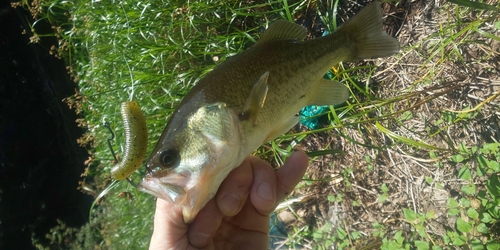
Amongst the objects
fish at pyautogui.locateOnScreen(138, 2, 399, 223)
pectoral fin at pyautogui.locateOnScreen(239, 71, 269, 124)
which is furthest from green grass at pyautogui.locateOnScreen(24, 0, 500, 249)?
pectoral fin at pyautogui.locateOnScreen(239, 71, 269, 124)

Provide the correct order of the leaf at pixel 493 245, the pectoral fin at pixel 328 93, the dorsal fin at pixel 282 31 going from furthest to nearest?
the leaf at pixel 493 245 → the pectoral fin at pixel 328 93 → the dorsal fin at pixel 282 31

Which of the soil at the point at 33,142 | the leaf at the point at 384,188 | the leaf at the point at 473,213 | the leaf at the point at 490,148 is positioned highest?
the leaf at the point at 490,148

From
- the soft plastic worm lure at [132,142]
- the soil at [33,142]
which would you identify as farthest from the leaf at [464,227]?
the soil at [33,142]

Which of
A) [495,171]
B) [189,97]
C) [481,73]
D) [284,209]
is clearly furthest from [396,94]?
[189,97]

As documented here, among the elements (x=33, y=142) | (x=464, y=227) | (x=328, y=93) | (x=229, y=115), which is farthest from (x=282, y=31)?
(x=33, y=142)

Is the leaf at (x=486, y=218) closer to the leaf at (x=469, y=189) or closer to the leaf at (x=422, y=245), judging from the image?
the leaf at (x=469, y=189)

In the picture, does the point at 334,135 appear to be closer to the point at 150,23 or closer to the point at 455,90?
the point at 455,90

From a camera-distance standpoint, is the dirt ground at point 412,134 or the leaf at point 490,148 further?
the dirt ground at point 412,134
